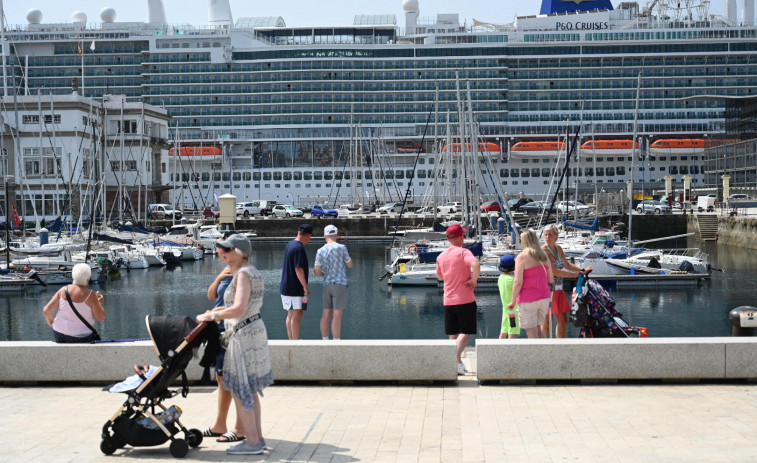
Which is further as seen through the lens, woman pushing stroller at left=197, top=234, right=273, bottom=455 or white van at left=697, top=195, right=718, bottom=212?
white van at left=697, top=195, right=718, bottom=212

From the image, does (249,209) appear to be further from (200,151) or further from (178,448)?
(178,448)

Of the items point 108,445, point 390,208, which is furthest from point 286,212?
point 108,445

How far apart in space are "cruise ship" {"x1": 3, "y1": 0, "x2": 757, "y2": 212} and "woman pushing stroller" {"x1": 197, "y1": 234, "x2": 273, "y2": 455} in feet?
240

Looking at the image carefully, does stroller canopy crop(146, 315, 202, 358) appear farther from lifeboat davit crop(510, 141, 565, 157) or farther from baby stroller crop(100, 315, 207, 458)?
lifeboat davit crop(510, 141, 565, 157)

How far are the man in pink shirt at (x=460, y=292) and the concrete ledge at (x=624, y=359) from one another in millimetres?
644

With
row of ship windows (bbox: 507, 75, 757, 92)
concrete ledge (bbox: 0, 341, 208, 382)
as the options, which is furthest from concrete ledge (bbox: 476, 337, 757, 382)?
row of ship windows (bbox: 507, 75, 757, 92)

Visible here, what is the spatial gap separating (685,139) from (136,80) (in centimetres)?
4873

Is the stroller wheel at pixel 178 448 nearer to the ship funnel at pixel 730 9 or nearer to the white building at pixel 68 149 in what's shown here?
the white building at pixel 68 149

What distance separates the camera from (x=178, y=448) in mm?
7105

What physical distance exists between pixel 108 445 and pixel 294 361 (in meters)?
2.69

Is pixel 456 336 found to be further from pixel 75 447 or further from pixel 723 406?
pixel 75 447

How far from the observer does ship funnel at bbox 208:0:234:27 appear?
95.6 metres

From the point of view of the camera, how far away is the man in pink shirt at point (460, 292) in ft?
32.6

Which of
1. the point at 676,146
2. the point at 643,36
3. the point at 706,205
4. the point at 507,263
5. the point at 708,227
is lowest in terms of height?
the point at 708,227
